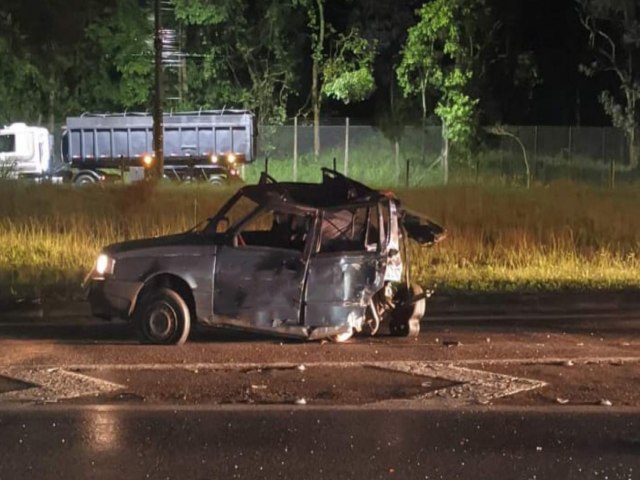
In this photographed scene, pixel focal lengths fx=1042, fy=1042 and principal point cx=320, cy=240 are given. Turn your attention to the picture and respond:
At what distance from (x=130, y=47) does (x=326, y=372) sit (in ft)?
122

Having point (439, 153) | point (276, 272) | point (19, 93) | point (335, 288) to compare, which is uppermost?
point (19, 93)

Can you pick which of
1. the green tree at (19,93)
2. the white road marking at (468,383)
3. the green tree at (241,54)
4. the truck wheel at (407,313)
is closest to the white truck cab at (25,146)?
the green tree at (19,93)

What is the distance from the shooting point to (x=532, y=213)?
62.1 ft

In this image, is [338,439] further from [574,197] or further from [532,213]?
[574,197]

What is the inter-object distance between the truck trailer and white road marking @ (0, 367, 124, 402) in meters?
27.0

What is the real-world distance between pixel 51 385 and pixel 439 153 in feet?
101

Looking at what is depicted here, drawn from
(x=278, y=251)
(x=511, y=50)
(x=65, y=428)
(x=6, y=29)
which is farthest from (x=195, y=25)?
(x=65, y=428)

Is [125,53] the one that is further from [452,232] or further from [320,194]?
[320,194]

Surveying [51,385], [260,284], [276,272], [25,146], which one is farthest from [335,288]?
[25,146]

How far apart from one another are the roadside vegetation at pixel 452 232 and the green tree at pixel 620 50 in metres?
13.7

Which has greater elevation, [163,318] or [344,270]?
[344,270]

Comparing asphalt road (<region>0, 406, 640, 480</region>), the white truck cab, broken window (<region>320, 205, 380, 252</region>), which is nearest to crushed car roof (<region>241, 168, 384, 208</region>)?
broken window (<region>320, 205, 380, 252</region>)

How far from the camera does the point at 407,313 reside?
10289 millimetres

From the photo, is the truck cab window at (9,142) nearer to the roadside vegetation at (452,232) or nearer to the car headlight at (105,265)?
the roadside vegetation at (452,232)
